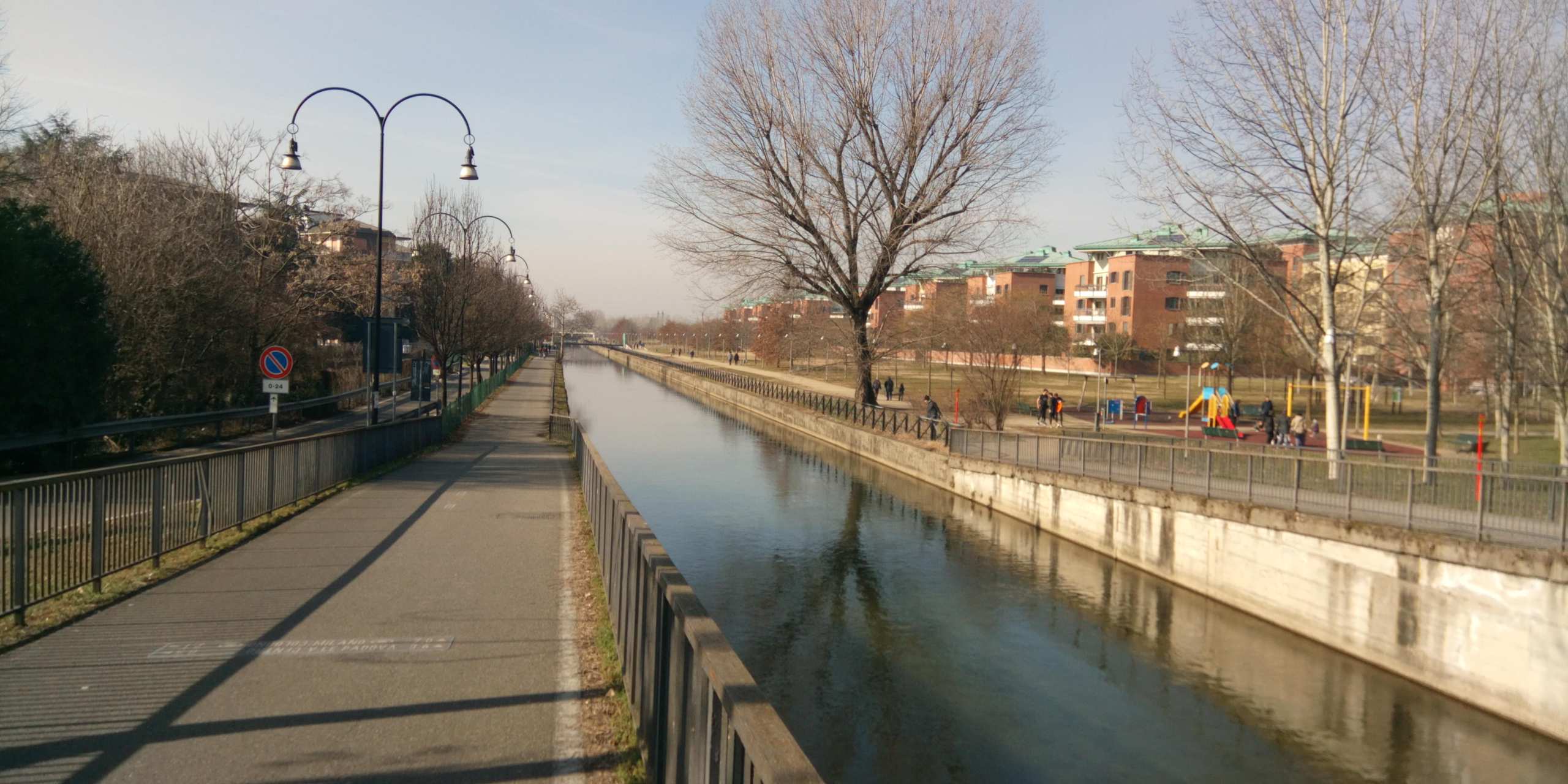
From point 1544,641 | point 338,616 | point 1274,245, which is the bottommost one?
point 1544,641

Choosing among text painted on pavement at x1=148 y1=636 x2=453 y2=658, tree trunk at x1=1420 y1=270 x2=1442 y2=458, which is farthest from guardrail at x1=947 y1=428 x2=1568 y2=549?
text painted on pavement at x1=148 y1=636 x2=453 y2=658

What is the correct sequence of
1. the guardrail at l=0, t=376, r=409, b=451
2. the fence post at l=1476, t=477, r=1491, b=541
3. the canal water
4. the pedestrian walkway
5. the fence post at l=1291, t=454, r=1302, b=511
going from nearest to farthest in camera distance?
the pedestrian walkway, the canal water, the fence post at l=1476, t=477, r=1491, b=541, the fence post at l=1291, t=454, r=1302, b=511, the guardrail at l=0, t=376, r=409, b=451

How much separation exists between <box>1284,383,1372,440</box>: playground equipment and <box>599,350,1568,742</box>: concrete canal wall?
25.9 feet

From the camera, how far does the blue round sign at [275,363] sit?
17203mm

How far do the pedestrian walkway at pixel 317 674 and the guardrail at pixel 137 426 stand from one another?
7.99 metres

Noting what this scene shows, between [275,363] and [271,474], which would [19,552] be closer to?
[271,474]

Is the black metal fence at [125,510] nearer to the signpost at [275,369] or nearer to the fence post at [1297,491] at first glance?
the signpost at [275,369]

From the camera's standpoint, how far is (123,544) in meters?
9.30

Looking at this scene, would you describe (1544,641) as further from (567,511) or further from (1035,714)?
(567,511)

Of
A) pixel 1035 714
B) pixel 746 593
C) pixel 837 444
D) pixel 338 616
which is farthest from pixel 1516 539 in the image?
pixel 837 444

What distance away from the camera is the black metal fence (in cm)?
751

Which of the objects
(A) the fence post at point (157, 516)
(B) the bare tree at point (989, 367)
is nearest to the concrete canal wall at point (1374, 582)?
(B) the bare tree at point (989, 367)

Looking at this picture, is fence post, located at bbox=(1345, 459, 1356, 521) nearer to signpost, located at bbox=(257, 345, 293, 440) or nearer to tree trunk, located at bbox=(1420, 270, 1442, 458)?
tree trunk, located at bbox=(1420, 270, 1442, 458)

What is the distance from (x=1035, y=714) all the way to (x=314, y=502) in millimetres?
10920
